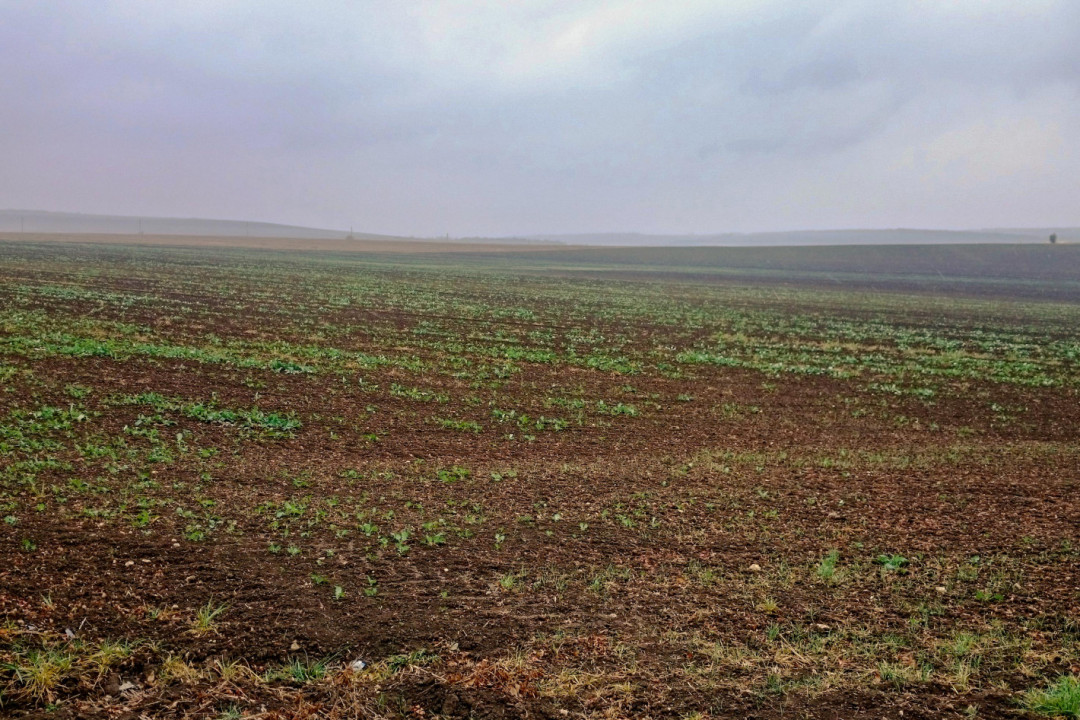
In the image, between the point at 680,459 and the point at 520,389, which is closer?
the point at 680,459

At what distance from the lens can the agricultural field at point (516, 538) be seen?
5.54 metres

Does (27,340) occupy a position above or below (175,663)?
above

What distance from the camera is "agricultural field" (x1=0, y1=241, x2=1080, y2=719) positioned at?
554cm

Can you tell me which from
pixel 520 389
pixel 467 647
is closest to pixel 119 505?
pixel 467 647

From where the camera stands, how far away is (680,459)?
486 inches

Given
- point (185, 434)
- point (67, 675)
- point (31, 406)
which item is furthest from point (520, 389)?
point (67, 675)

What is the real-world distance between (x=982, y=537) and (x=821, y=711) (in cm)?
497

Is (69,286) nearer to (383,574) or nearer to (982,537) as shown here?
(383,574)

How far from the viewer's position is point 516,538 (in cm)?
842

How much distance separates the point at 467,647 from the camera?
6.07 metres

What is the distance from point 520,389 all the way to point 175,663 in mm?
12164

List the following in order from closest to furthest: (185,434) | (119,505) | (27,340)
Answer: (119,505) → (185,434) → (27,340)

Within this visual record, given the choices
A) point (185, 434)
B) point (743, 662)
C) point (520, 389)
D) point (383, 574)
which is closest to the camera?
point (743, 662)

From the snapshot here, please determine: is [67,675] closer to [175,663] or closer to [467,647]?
[175,663]
